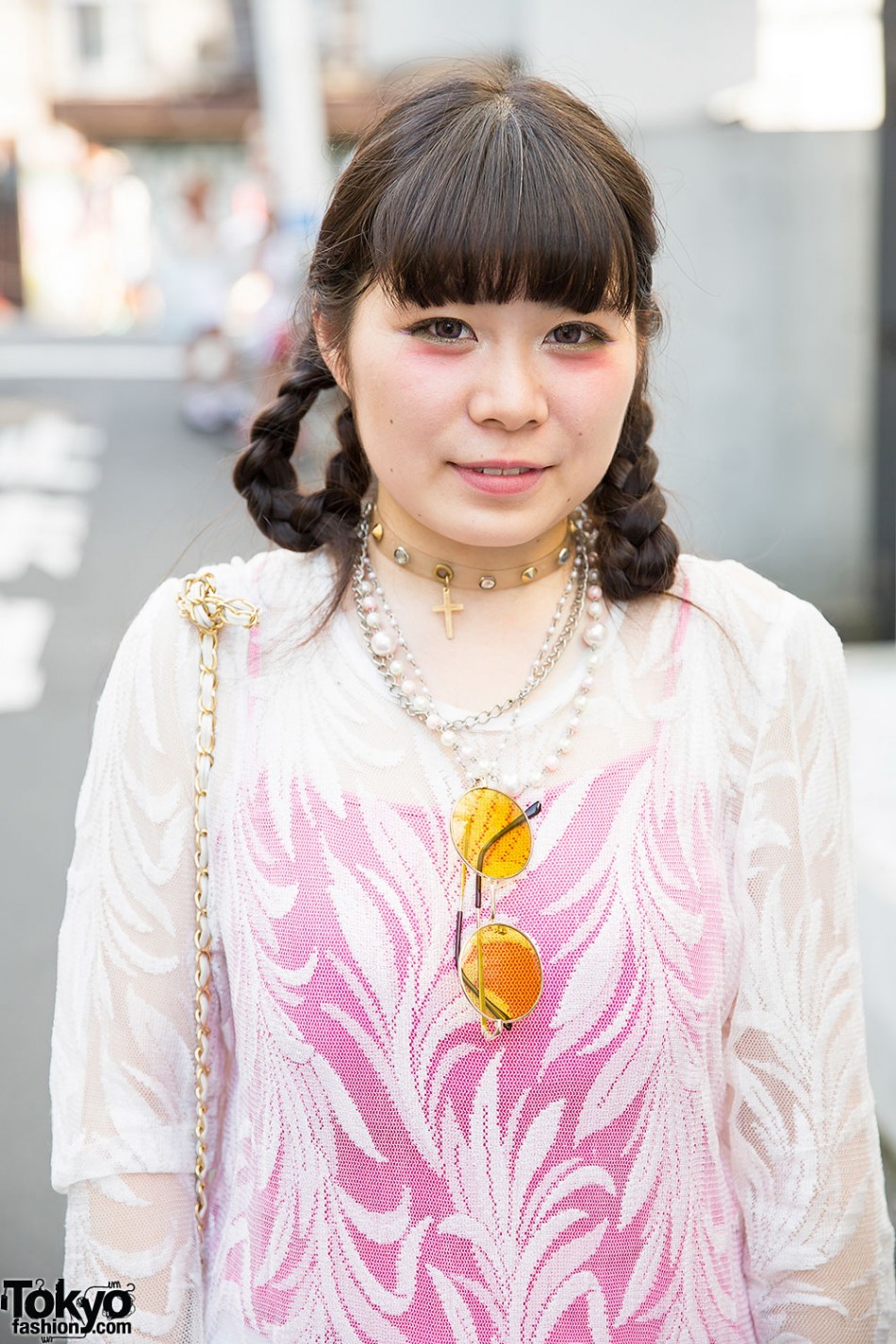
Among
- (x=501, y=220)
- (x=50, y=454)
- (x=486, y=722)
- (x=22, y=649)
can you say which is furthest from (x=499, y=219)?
(x=50, y=454)

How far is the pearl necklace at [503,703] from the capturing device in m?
1.34

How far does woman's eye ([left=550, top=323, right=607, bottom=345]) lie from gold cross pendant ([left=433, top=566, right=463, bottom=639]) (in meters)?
0.27

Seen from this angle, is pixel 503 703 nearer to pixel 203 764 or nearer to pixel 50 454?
pixel 203 764

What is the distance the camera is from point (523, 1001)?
1244 millimetres

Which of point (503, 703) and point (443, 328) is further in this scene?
point (503, 703)

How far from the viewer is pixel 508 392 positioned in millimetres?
1197

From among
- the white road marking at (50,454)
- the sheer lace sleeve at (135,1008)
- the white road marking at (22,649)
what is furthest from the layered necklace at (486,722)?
the white road marking at (50,454)

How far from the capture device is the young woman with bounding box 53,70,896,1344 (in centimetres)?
124

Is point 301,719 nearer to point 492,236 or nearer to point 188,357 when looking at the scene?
point 492,236

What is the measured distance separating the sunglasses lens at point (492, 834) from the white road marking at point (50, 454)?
20.7 ft

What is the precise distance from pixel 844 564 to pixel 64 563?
3.40m

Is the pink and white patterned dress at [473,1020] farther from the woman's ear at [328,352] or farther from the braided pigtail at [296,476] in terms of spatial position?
the woman's ear at [328,352]

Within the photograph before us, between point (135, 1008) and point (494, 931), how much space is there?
14.2 inches

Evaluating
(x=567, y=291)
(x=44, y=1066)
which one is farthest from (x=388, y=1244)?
(x=44, y=1066)
